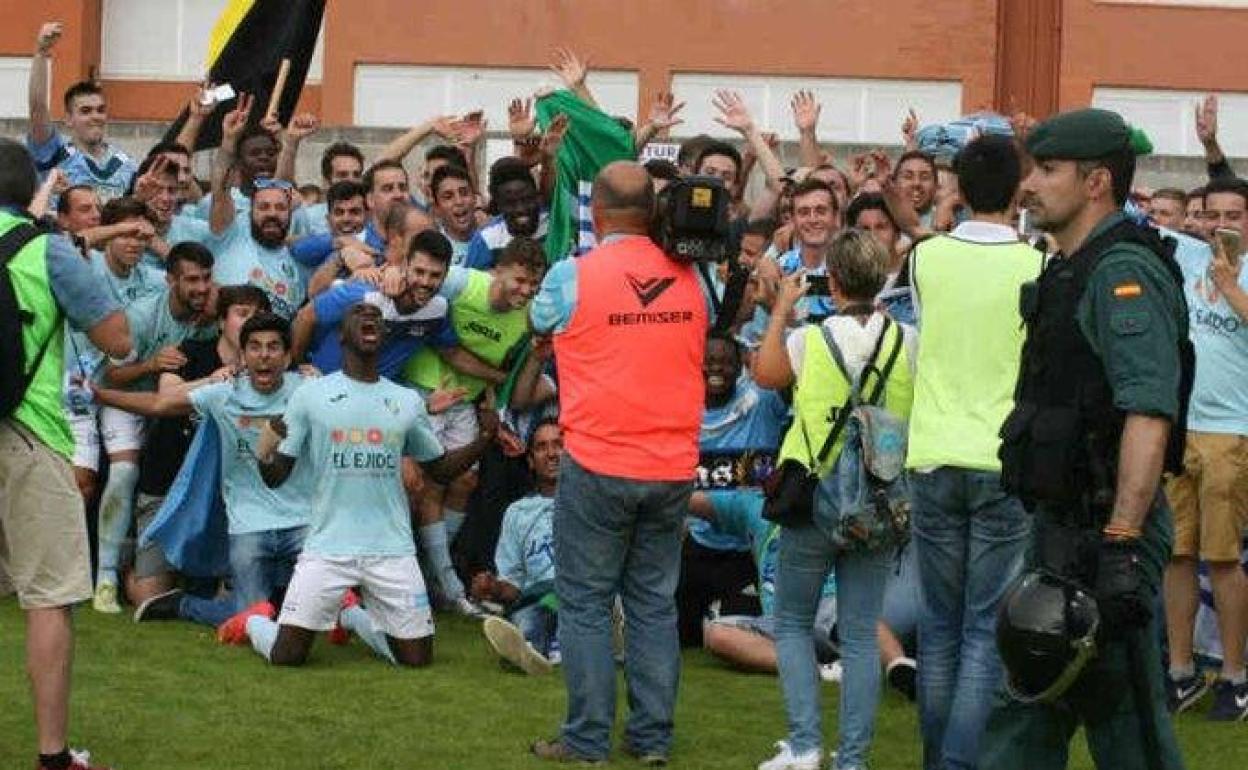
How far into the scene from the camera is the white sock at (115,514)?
11914 millimetres

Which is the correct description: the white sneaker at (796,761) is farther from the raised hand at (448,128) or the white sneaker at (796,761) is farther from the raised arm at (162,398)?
the raised hand at (448,128)

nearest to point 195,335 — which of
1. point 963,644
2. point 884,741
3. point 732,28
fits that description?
point 884,741

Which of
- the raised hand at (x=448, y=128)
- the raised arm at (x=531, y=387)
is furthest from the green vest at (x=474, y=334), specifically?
the raised hand at (x=448, y=128)

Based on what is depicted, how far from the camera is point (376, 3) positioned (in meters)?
34.2

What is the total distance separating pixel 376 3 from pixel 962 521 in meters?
27.3

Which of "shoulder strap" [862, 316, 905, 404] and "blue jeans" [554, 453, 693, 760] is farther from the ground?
"shoulder strap" [862, 316, 905, 404]

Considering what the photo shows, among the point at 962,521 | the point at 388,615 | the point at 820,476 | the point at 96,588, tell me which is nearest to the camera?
the point at 962,521

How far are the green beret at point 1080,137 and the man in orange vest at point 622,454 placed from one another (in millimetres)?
2287

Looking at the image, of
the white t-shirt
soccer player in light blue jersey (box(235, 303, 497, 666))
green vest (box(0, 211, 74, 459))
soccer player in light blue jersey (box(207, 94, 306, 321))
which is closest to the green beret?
the white t-shirt

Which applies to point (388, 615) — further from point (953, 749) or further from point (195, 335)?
point (953, 749)

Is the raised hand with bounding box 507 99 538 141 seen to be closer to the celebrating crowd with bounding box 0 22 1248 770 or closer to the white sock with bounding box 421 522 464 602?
the celebrating crowd with bounding box 0 22 1248 770

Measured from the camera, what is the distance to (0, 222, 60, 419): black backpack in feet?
25.3

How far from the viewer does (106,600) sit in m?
11.8

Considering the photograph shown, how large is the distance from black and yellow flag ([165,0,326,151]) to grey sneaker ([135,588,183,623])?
12.9 feet
